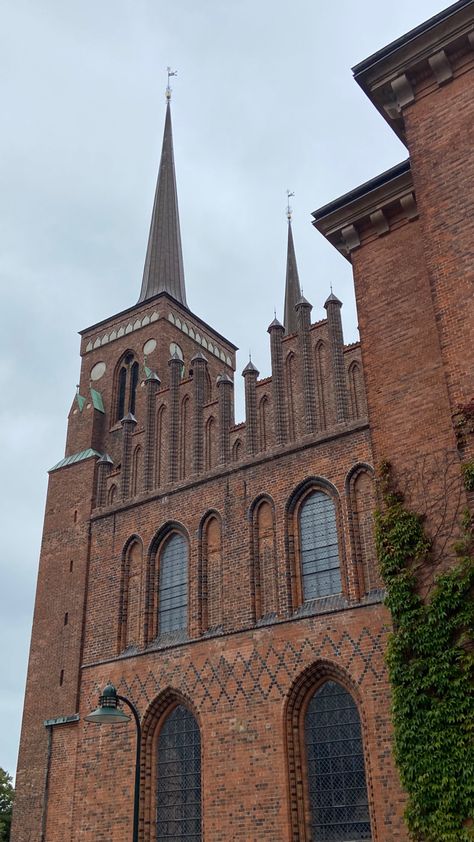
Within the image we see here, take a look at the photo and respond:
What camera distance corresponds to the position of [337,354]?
19000 mm

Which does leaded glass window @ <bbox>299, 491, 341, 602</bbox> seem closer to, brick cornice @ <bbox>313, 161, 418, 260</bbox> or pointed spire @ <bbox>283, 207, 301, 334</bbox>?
brick cornice @ <bbox>313, 161, 418, 260</bbox>

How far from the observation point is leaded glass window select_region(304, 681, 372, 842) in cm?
1511

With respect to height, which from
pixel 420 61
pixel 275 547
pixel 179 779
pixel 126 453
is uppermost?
pixel 126 453

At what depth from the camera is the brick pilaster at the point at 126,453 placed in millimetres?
22402

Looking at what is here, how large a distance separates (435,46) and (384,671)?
10471 millimetres

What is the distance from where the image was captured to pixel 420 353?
11.3 meters

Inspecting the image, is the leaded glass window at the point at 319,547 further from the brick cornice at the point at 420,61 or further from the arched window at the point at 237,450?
the brick cornice at the point at 420,61

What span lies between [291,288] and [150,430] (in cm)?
1540

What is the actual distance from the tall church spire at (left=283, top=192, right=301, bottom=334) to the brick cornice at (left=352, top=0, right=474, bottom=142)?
71.3 feet

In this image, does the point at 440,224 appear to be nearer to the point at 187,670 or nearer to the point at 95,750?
the point at 187,670

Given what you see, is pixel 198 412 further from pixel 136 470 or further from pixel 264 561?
pixel 264 561

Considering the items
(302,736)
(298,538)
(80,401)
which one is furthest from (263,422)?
(80,401)

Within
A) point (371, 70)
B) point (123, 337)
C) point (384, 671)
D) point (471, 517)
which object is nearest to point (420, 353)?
point (471, 517)

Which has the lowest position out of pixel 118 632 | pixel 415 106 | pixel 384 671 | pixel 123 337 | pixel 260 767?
pixel 260 767
